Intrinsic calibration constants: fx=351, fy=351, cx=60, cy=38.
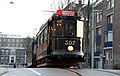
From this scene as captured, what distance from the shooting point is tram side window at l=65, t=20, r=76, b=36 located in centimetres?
2434

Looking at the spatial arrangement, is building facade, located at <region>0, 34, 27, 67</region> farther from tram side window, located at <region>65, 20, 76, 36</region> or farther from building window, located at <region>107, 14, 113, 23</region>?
tram side window, located at <region>65, 20, 76, 36</region>

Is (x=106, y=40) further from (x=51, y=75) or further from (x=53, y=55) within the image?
(x=51, y=75)

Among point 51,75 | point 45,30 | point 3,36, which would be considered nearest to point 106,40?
point 45,30

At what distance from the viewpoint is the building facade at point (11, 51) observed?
526ft

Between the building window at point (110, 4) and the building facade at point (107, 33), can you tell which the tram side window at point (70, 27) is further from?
the building window at point (110, 4)

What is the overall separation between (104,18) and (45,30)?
38.2 m

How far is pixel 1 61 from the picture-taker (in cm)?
16075

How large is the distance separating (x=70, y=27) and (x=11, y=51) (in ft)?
463

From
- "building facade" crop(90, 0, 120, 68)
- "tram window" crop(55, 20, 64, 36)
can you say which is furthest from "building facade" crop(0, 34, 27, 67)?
"tram window" crop(55, 20, 64, 36)

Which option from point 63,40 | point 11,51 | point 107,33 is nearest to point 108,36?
point 107,33

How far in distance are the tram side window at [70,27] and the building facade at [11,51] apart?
13368 cm

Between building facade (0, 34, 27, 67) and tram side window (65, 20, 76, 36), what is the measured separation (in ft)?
439

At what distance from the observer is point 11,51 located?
536ft

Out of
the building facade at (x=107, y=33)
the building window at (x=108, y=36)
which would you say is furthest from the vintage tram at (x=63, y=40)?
the building window at (x=108, y=36)
